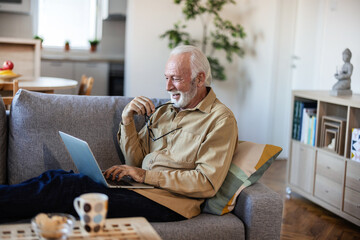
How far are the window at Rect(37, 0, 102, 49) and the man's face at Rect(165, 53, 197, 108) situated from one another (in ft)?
17.6

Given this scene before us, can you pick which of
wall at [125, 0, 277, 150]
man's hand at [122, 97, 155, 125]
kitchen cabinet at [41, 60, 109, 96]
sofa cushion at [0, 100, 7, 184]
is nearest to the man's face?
man's hand at [122, 97, 155, 125]

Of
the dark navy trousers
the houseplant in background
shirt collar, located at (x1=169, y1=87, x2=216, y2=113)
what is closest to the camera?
the dark navy trousers

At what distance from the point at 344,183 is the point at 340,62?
1.40 metres

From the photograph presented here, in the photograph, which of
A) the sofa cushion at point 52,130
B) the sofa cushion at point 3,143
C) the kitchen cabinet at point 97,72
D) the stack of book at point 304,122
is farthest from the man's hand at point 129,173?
the kitchen cabinet at point 97,72

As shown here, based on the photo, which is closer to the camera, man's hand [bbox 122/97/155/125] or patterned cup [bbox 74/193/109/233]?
patterned cup [bbox 74/193/109/233]

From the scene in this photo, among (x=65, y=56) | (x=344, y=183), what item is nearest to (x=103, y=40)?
(x=65, y=56)

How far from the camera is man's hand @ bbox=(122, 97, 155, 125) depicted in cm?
230

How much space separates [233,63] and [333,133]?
249cm

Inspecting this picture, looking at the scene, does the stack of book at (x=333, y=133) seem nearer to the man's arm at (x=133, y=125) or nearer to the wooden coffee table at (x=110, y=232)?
the man's arm at (x=133, y=125)

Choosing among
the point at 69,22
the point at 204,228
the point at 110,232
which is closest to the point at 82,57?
the point at 69,22

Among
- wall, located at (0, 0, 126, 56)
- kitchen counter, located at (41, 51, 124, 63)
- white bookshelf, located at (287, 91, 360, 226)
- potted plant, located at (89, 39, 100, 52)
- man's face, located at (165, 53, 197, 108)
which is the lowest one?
white bookshelf, located at (287, 91, 360, 226)

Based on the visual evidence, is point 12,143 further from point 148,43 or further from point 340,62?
point 148,43

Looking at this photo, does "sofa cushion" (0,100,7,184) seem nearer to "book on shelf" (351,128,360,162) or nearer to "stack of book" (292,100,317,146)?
"book on shelf" (351,128,360,162)

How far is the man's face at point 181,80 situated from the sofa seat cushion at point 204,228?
0.59 metres
